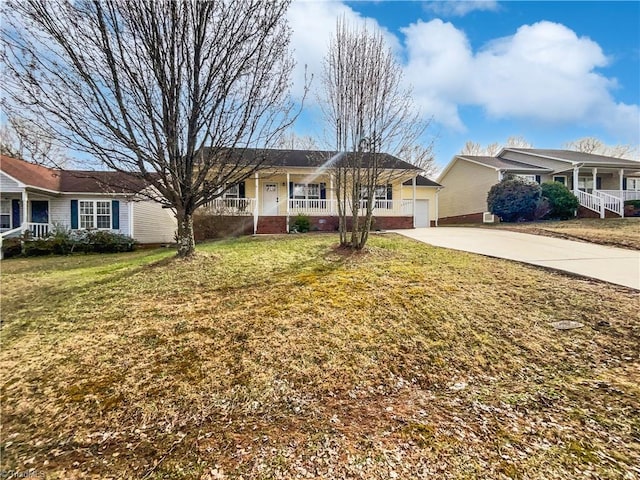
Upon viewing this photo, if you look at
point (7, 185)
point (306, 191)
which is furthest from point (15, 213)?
point (306, 191)

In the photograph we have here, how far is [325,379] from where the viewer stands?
3.41m

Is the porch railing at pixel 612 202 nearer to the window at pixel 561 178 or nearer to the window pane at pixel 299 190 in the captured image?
the window at pixel 561 178

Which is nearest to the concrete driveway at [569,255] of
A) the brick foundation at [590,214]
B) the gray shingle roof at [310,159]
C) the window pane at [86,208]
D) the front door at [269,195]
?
the gray shingle roof at [310,159]

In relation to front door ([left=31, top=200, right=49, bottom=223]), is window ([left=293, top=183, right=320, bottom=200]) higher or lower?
higher

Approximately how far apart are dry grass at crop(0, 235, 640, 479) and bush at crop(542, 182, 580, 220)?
14.9 metres

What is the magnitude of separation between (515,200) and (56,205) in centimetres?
2474

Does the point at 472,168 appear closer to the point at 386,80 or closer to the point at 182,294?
the point at 386,80

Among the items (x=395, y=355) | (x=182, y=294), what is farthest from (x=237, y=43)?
(x=395, y=355)

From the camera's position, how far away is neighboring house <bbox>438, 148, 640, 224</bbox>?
65.5 ft

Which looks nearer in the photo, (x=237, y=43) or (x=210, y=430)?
(x=210, y=430)

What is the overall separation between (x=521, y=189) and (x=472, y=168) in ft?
22.0

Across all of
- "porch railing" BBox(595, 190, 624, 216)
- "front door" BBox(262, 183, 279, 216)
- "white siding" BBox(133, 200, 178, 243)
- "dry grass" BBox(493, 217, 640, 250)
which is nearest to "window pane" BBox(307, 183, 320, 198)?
"front door" BBox(262, 183, 279, 216)

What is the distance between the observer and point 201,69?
275 inches

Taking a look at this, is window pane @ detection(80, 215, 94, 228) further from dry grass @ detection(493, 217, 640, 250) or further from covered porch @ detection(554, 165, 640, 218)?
covered porch @ detection(554, 165, 640, 218)
